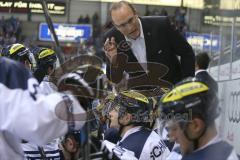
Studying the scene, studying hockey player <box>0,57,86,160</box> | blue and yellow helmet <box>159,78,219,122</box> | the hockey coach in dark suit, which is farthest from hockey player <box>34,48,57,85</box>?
blue and yellow helmet <box>159,78,219,122</box>

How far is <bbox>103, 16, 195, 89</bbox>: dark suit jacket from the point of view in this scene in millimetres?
3508

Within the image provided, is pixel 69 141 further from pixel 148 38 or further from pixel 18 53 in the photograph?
pixel 18 53

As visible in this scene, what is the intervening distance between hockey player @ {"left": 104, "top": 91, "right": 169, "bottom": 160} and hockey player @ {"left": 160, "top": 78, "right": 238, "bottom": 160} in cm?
120

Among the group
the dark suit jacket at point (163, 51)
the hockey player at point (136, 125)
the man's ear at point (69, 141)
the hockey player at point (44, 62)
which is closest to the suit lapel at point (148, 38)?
the dark suit jacket at point (163, 51)

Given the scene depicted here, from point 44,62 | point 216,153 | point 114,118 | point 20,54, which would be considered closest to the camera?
point 216,153

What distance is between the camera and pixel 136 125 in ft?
11.8

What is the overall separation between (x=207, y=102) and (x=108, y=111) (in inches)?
69.3

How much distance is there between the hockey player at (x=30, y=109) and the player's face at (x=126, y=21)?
120 cm

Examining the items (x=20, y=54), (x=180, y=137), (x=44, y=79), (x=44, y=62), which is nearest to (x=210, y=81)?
(x=180, y=137)

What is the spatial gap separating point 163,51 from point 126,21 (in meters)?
0.35

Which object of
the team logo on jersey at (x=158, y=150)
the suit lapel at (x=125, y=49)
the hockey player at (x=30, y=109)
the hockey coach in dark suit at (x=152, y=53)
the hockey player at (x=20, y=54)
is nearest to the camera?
the hockey player at (x=30, y=109)

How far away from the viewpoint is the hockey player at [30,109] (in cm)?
199

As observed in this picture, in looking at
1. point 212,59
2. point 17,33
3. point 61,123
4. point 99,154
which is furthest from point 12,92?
point 17,33

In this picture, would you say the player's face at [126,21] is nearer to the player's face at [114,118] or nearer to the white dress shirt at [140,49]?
the white dress shirt at [140,49]
